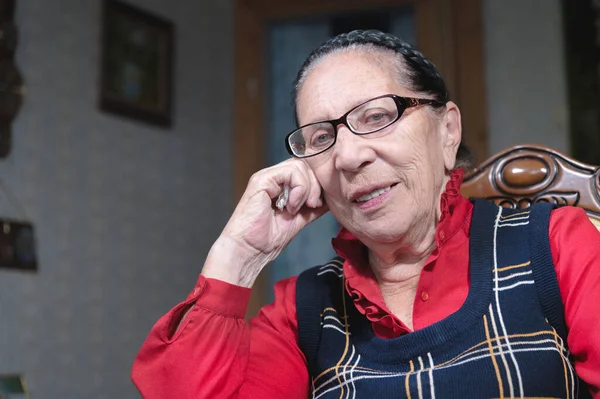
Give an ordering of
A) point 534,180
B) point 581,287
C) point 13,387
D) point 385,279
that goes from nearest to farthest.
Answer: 1. point 581,287
2. point 385,279
3. point 534,180
4. point 13,387

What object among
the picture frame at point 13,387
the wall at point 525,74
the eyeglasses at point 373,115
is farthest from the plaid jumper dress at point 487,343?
the wall at point 525,74

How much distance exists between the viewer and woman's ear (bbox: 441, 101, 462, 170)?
1265mm

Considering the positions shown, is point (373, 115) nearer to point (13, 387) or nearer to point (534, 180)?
point (534, 180)

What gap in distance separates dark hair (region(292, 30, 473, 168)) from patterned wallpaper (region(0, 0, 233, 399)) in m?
1.40

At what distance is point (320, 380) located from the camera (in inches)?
47.5

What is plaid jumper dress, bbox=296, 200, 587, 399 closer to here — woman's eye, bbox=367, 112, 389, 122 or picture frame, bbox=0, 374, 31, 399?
woman's eye, bbox=367, 112, 389, 122

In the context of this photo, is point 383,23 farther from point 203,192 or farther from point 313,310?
point 313,310

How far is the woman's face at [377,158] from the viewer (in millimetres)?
1161

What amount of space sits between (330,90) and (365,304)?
392 millimetres

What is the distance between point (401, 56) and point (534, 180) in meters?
0.41

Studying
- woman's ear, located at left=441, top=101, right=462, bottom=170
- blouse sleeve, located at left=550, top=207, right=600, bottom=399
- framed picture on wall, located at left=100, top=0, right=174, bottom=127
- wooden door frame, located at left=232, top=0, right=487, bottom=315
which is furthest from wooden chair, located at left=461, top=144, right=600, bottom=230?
framed picture on wall, located at left=100, top=0, right=174, bottom=127

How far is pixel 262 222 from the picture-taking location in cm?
129

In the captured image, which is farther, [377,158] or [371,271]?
[371,271]

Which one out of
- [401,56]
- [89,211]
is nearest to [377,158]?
[401,56]
